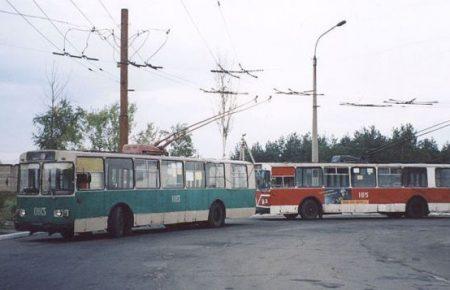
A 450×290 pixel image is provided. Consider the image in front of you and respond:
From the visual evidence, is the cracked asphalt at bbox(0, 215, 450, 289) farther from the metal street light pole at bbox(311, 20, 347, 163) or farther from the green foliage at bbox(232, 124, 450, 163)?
the green foliage at bbox(232, 124, 450, 163)

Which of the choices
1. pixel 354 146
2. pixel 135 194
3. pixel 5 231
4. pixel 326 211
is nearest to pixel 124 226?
pixel 135 194

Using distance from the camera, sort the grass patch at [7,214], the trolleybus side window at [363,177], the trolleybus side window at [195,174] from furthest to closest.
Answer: the trolleybus side window at [363,177]
the grass patch at [7,214]
the trolleybus side window at [195,174]

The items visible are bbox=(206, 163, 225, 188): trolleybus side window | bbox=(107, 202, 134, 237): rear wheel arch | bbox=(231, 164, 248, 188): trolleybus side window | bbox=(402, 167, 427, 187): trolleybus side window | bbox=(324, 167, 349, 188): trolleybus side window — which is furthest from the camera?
bbox=(402, 167, 427, 187): trolleybus side window

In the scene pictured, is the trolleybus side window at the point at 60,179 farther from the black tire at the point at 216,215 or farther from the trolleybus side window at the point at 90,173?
the black tire at the point at 216,215

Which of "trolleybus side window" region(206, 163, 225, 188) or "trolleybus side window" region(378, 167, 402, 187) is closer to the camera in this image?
"trolleybus side window" region(206, 163, 225, 188)

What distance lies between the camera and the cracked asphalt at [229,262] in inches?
371

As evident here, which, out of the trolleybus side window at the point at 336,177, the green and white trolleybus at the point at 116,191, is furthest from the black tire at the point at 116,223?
the trolleybus side window at the point at 336,177

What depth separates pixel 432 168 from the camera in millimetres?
31500

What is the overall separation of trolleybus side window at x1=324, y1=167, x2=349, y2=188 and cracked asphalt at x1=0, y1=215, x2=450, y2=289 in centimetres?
1048

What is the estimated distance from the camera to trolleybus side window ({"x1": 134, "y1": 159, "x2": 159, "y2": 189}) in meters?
19.5

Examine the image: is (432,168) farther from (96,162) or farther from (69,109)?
(69,109)

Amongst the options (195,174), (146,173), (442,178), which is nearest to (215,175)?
(195,174)

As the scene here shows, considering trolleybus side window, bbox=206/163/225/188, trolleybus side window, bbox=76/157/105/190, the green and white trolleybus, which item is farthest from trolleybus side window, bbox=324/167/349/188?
trolleybus side window, bbox=76/157/105/190

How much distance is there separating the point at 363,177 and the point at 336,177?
144 cm
